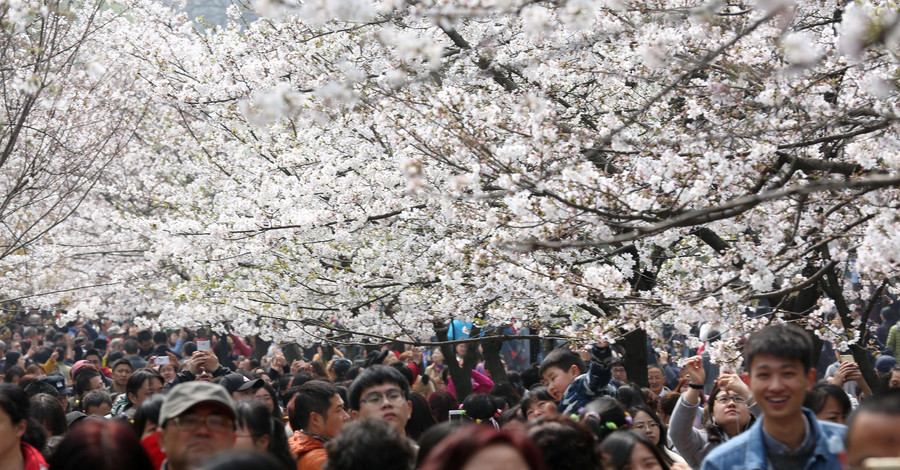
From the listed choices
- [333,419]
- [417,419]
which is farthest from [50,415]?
[417,419]

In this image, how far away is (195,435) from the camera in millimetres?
4219

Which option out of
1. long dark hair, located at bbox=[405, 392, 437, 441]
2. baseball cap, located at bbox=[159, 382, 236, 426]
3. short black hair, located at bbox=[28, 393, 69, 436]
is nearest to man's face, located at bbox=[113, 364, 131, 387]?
short black hair, located at bbox=[28, 393, 69, 436]

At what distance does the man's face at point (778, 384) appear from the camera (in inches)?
159

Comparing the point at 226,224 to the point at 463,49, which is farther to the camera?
the point at 226,224

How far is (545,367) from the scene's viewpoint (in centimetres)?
757

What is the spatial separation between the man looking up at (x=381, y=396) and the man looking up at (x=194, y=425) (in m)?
1.52

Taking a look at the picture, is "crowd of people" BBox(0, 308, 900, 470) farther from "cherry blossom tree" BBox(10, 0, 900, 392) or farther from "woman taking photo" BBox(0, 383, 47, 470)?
"cherry blossom tree" BBox(10, 0, 900, 392)

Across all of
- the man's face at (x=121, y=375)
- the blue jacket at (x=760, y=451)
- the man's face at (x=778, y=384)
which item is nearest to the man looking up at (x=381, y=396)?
the blue jacket at (x=760, y=451)

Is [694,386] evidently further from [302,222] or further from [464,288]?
[302,222]

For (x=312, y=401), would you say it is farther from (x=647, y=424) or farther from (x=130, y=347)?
(x=130, y=347)

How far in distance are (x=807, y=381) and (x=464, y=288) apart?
217 inches

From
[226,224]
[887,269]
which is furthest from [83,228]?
[887,269]

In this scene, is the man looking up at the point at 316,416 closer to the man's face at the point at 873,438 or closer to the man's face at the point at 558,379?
the man's face at the point at 558,379

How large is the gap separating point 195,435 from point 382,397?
178cm
